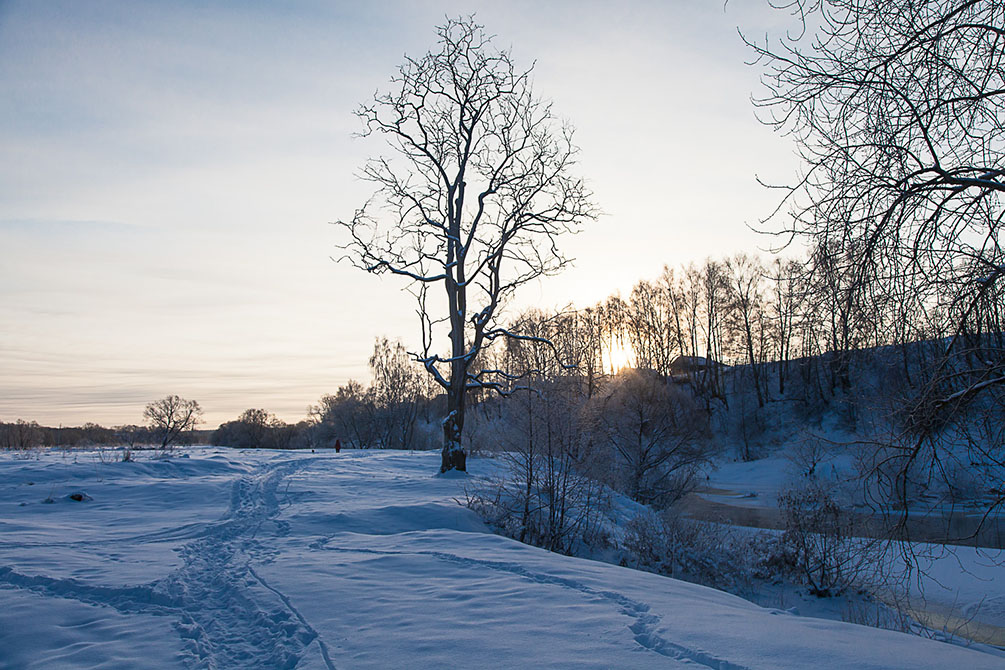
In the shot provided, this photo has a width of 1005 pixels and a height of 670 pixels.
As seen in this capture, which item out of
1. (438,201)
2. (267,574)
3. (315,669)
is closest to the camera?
(315,669)

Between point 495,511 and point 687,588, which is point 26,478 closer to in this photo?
point 495,511

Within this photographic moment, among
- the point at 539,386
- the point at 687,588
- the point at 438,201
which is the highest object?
the point at 438,201

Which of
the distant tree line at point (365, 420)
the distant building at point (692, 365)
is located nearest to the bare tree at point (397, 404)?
the distant tree line at point (365, 420)

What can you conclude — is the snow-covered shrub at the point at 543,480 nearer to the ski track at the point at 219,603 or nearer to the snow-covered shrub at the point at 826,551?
the snow-covered shrub at the point at 826,551

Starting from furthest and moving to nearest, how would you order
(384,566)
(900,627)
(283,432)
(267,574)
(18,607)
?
(283,432) → (900,627) → (384,566) → (267,574) → (18,607)

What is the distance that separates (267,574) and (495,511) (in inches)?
278

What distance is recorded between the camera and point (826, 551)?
1455 cm

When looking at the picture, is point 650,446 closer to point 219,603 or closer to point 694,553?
point 694,553

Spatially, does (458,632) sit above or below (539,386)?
below

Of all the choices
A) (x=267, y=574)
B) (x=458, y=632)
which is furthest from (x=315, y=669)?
(x=267, y=574)

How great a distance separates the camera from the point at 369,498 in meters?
14.5

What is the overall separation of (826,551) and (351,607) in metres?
12.6

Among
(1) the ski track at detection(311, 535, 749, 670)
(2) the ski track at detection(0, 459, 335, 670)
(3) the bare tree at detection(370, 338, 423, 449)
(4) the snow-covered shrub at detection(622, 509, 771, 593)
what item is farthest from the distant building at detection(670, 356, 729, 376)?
(2) the ski track at detection(0, 459, 335, 670)

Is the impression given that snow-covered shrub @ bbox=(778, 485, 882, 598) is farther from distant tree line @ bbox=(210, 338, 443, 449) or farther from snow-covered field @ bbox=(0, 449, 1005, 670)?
distant tree line @ bbox=(210, 338, 443, 449)
